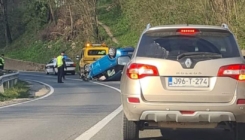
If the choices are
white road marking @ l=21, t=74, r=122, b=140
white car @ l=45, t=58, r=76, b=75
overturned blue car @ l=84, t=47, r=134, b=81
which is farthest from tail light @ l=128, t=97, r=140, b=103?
white car @ l=45, t=58, r=76, b=75

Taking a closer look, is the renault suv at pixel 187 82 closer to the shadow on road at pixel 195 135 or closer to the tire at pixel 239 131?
the tire at pixel 239 131

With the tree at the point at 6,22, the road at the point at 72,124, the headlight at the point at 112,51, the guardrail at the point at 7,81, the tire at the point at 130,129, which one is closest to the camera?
the tire at the point at 130,129

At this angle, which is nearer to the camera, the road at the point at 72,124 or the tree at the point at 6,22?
the road at the point at 72,124

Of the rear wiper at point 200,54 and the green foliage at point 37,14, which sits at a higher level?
the green foliage at point 37,14

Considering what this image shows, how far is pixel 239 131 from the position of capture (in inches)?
Answer: 365

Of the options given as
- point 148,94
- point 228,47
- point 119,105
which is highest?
point 228,47

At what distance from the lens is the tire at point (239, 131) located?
362 inches

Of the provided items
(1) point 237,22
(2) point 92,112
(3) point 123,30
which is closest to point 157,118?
(2) point 92,112

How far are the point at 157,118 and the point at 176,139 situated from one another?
1.66 metres

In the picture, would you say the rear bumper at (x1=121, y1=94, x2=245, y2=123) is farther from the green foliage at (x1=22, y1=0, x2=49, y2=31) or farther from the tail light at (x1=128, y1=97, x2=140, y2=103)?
the green foliage at (x1=22, y1=0, x2=49, y2=31)

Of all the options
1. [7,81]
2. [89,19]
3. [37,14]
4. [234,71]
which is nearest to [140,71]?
[234,71]

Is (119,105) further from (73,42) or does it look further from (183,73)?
(73,42)

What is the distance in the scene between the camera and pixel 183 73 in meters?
8.73

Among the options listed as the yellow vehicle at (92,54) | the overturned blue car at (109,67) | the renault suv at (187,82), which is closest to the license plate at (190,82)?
the renault suv at (187,82)
